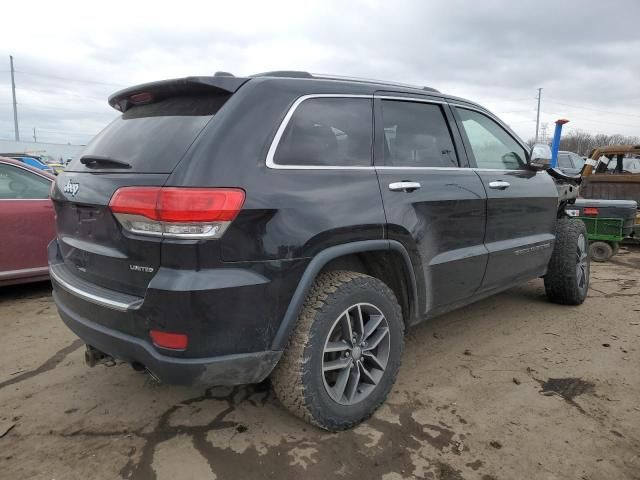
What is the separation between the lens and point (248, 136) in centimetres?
218

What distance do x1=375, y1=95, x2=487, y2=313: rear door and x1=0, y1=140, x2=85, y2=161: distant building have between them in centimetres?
4316

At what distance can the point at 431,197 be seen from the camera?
288 centimetres

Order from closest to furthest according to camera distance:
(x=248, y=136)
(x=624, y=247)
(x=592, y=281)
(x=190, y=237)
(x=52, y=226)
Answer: (x=190, y=237)
(x=248, y=136)
(x=52, y=226)
(x=592, y=281)
(x=624, y=247)

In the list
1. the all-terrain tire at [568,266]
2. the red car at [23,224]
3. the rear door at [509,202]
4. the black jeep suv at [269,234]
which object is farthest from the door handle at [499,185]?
the red car at [23,224]

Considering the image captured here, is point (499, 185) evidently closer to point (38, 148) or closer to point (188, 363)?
point (188, 363)

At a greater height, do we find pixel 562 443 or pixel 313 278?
pixel 313 278

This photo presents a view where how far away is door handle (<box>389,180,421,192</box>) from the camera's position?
8.77 ft

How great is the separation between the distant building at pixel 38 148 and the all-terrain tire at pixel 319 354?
4354 cm

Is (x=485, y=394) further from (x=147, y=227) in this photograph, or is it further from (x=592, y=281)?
(x=592, y=281)

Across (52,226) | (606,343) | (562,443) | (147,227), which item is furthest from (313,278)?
(52,226)

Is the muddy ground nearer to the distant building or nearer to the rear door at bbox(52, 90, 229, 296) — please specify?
the rear door at bbox(52, 90, 229, 296)

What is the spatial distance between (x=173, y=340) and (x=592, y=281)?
5.43 m

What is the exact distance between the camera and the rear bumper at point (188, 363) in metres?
2.07

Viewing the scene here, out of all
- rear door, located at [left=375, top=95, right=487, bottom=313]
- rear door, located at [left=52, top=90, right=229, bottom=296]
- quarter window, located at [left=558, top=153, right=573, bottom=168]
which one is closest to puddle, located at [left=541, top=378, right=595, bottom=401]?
rear door, located at [left=375, top=95, right=487, bottom=313]
